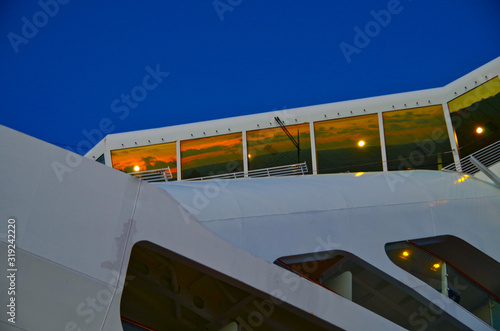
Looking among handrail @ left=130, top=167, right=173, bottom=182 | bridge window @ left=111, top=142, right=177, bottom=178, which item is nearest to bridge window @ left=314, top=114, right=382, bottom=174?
bridge window @ left=111, top=142, right=177, bottom=178

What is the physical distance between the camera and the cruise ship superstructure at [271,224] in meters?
6.36

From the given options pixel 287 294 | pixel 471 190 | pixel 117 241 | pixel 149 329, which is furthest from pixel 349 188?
pixel 117 241

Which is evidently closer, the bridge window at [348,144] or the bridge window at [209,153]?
the bridge window at [348,144]

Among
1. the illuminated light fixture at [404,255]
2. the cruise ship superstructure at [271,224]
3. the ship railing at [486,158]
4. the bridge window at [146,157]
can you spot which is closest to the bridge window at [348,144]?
the cruise ship superstructure at [271,224]

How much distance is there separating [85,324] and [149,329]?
Answer: 254 centimetres

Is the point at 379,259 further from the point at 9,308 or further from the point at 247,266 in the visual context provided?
the point at 9,308

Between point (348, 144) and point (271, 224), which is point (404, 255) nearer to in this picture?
point (271, 224)

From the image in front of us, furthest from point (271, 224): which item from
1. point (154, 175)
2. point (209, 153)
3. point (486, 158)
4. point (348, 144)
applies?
point (348, 144)

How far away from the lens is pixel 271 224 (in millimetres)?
11133

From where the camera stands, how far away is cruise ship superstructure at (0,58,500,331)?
6.36 metres

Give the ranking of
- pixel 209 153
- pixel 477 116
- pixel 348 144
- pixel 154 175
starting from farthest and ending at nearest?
pixel 348 144
pixel 209 153
pixel 477 116
pixel 154 175

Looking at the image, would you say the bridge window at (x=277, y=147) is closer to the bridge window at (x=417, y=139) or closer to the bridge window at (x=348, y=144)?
the bridge window at (x=348, y=144)

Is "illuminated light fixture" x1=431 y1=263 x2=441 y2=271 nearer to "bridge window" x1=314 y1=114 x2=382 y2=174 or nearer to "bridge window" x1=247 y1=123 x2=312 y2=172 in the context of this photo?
"bridge window" x1=314 y1=114 x2=382 y2=174

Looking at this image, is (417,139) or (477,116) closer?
(477,116)
